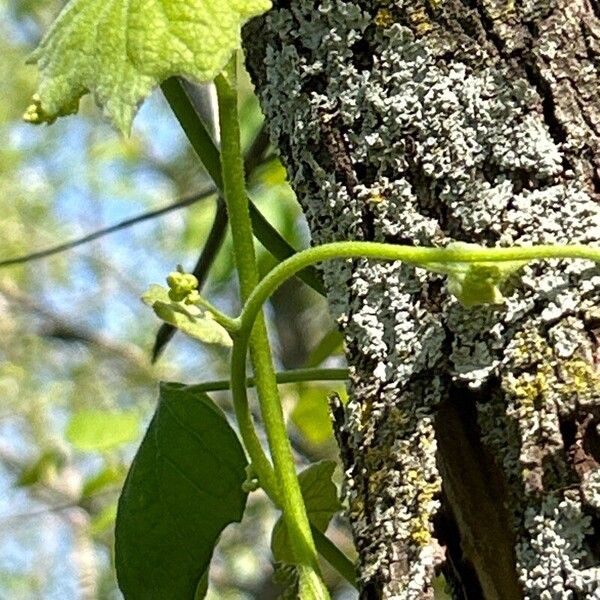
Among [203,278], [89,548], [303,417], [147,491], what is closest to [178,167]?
[89,548]

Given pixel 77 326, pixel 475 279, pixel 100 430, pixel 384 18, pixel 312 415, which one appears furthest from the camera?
pixel 77 326

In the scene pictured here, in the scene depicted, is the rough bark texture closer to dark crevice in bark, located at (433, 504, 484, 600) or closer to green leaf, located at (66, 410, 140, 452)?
dark crevice in bark, located at (433, 504, 484, 600)

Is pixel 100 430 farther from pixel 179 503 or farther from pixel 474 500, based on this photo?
pixel 474 500

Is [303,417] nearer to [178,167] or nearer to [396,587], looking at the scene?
[396,587]

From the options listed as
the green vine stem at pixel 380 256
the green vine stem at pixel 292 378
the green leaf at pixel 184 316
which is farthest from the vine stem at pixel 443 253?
the green vine stem at pixel 292 378

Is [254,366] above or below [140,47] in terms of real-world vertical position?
below

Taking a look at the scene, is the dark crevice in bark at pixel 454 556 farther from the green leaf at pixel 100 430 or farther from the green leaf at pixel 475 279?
the green leaf at pixel 100 430

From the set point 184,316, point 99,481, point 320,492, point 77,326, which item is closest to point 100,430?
point 99,481

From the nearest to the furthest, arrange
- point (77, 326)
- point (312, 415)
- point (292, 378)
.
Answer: point (292, 378)
point (312, 415)
point (77, 326)
